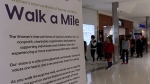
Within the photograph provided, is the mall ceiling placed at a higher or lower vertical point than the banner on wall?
higher

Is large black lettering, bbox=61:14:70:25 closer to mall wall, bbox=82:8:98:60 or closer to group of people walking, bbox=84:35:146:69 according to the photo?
group of people walking, bbox=84:35:146:69

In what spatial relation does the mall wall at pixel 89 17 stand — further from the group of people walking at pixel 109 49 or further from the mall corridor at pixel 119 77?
the mall corridor at pixel 119 77

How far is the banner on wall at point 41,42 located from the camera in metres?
1.31

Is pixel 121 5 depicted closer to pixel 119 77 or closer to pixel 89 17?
pixel 89 17

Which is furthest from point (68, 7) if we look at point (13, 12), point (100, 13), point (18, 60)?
point (100, 13)

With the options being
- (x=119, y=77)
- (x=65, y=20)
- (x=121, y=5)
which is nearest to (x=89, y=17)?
(x=121, y=5)

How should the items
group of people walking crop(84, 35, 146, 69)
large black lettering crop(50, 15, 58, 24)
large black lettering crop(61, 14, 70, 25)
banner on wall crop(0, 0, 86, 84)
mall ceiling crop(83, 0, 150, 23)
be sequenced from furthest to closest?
mall ceiling crop(83, 0, 150, 23) < group of people walking crop(84, 35, 146, 69) < large black lettering crop(61, 14, 70, 25) < large black lettering crop(50, 15, 58, 24) < banner on wall crop(0, 0, 86, 84)

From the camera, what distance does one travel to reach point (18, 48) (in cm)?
136

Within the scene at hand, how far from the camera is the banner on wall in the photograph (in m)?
1.31

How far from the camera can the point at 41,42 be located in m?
1.54

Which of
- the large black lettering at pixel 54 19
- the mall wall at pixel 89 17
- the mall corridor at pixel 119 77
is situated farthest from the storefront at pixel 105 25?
the large black lettering at pixel 54 19

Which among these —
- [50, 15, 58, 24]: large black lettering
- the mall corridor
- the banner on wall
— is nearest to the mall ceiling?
the mall corridor

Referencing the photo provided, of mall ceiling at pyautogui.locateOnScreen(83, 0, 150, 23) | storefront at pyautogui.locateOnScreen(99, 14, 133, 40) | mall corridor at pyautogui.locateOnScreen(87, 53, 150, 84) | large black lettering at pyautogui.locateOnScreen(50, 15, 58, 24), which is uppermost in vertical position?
mall ceiling at pyautogui.locateOnScreen(83, 0, 150, 23)

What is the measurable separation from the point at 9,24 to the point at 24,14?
Answer: 15cm
